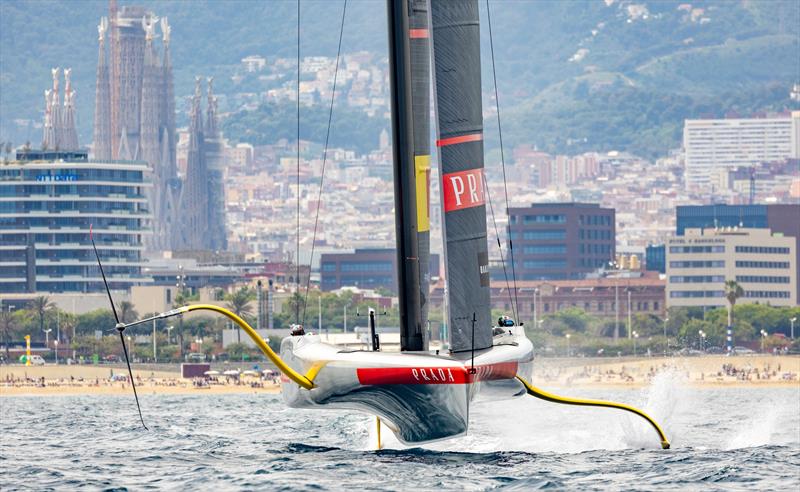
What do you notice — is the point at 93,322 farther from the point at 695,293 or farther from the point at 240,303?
the point at 695,293

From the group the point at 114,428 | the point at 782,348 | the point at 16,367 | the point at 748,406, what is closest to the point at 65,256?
the point at 16,367

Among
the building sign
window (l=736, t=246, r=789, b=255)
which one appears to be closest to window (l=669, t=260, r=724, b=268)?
window (l=736, t=246, r=789, b=255)

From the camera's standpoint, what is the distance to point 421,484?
28.3 metres

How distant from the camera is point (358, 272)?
7515 inches

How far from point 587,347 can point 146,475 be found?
116m

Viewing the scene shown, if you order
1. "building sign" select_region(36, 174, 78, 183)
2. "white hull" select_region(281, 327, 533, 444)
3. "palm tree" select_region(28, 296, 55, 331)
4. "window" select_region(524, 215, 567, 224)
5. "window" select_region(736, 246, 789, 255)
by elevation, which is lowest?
"white hull" select_region(281, 327, 533, 444)

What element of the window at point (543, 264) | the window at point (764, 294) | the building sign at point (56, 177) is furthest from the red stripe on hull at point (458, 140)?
the window at point (543, 264)

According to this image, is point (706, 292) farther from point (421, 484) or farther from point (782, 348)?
point (421, 484)

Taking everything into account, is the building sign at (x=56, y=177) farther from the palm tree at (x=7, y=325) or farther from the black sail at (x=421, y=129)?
the black sail at (x=421, y=129)

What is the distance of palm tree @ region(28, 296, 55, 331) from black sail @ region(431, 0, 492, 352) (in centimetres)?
12070

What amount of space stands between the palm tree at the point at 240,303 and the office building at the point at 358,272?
3753 centimetres

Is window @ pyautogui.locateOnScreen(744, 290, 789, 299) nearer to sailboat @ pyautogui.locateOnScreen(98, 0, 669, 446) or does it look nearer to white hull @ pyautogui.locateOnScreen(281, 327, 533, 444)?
sailboat @ pyautogui.locateOnScreen(98, 0, 669, 446)

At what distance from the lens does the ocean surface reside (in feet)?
94.7

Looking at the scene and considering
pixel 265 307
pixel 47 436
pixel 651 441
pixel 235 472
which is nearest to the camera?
pixel 235 472
